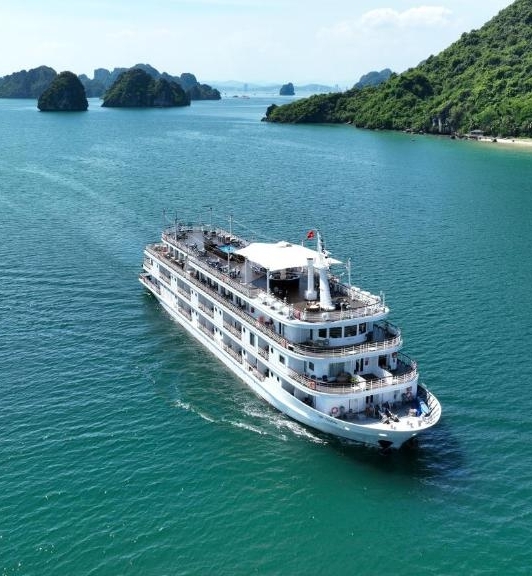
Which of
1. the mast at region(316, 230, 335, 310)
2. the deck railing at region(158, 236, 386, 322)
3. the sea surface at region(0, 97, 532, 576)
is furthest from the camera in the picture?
the mast at region(316, 230, 335, 310)

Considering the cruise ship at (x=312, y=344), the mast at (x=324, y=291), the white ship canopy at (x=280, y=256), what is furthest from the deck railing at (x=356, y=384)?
the white ship canopy at (x=280, y=256)

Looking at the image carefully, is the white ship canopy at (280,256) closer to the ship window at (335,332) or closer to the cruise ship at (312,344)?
the cruise ship at (312,344)

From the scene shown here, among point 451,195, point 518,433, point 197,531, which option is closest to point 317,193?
point 451,195

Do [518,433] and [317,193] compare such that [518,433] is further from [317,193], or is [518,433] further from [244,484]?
[317,193]

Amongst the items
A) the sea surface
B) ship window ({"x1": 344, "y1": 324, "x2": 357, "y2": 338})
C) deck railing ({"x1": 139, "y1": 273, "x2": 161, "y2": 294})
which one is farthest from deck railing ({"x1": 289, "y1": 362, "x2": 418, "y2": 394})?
deck railing ({"x1": 139, "y1": 273, "x2": 161, "y2": 294})

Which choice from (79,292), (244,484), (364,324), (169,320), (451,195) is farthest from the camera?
(451,195)

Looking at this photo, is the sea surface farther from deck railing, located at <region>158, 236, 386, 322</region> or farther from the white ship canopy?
the white ship canopy
